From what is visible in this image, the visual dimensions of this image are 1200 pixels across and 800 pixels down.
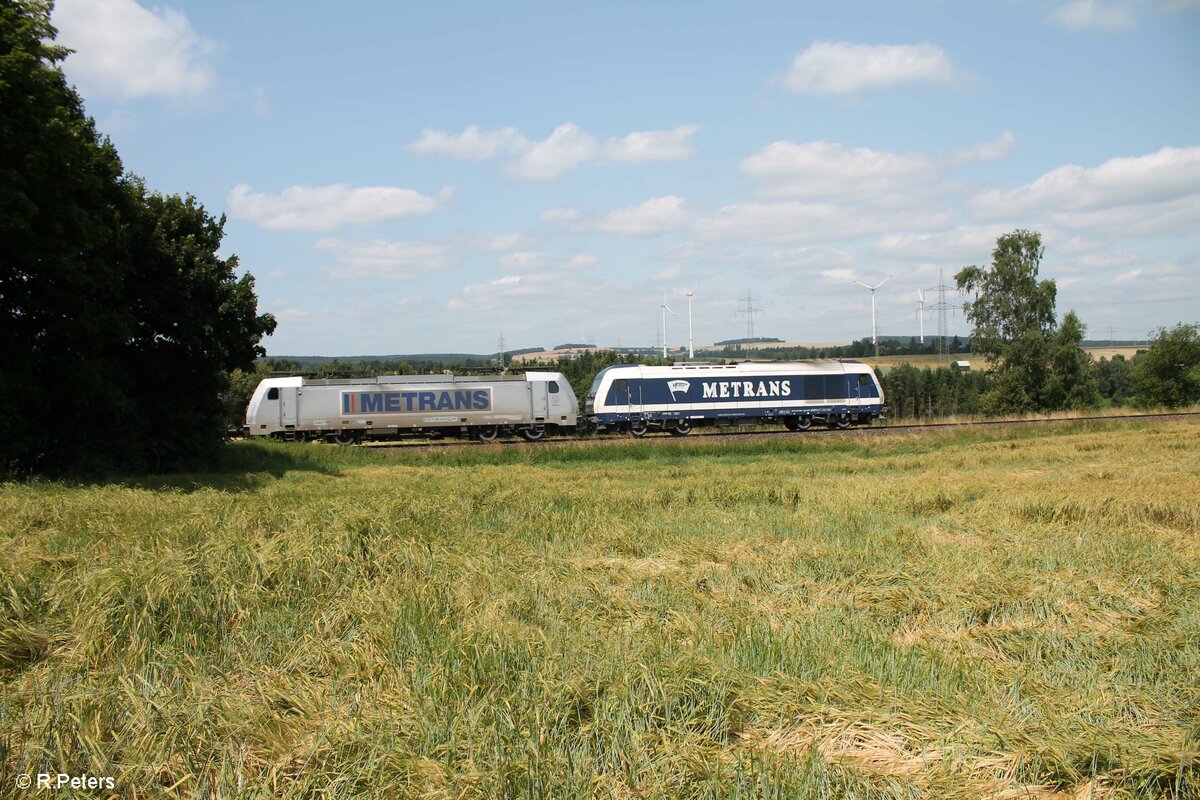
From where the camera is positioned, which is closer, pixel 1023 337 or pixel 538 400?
pixel 538 400

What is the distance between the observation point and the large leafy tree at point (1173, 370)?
56.9 m

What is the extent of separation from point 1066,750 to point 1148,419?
39863 millimetres

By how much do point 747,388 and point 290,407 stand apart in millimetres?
22432

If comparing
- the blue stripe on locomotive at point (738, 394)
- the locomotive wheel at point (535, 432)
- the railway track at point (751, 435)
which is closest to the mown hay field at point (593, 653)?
the railway track at point (751, 435)

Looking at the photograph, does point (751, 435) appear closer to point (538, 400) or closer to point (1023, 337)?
point (538, 400)

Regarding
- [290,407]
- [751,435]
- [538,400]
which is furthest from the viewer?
[538,400]

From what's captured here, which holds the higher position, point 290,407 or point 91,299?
point 91,299

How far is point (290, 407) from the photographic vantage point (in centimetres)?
3862

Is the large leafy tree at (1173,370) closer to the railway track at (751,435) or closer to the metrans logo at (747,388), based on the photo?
the railway track at (751,435)

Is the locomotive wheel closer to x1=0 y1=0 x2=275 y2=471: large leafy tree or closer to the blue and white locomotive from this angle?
the blue and white locomotive

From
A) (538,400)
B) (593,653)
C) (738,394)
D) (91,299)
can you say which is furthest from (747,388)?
(593,653)

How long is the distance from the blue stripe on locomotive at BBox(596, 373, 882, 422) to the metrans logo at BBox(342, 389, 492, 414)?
6.14 metres

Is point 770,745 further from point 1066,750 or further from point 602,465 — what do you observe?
point 602,465

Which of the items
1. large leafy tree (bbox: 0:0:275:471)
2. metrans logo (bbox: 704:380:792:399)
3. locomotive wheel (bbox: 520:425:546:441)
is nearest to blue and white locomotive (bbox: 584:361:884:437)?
metrans logo (bbox: 704:380:792:399)
